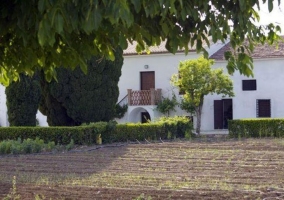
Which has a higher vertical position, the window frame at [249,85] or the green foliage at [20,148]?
the window frame at [249,85]

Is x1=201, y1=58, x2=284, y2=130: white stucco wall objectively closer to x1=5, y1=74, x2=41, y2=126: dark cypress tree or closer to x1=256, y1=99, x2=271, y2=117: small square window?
x1=256, y1=99, x2=271, y2=117: small square window

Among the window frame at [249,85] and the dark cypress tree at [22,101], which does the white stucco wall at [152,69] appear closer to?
the window frame at [249,85]

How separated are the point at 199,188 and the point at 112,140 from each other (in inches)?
595

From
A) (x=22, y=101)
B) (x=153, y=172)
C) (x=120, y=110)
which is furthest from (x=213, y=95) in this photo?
(x=153, y=172)

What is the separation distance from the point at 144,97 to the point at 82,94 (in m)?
8.03

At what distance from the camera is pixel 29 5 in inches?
235

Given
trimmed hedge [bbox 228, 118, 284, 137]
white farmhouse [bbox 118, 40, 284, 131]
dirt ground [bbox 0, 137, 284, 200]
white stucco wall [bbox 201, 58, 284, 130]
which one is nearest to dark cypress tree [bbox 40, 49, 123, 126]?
white farmhouse [bbox 118, 40, 284, 131]

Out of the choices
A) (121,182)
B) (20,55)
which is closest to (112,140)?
(121,182)

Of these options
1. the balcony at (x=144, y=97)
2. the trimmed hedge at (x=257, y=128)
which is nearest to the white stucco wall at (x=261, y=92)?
the balcony at (x=144, y=97)

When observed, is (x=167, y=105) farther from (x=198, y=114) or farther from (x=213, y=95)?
(x=198, y=114)

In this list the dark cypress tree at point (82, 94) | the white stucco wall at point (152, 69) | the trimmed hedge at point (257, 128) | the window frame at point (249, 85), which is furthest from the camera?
the white stucco wall at point (152, 69)

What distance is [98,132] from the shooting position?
1022 inches

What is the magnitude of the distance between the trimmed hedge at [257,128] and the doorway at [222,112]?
6.13m

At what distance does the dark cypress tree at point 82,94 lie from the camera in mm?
30312
